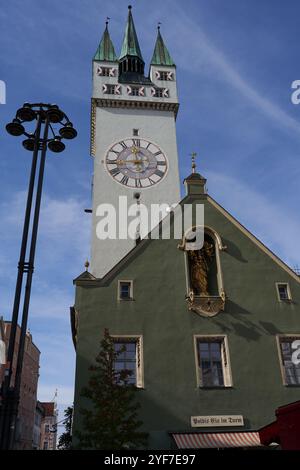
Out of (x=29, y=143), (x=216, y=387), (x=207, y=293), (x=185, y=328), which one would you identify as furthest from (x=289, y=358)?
(x=29, y=143)

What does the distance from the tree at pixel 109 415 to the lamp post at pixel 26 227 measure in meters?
6.85

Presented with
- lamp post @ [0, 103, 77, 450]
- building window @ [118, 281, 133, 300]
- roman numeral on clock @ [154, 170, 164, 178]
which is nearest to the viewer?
lamp post @ [0, 103, 77, 450]

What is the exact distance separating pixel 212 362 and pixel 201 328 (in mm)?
Result: 1647

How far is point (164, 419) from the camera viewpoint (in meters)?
20.5

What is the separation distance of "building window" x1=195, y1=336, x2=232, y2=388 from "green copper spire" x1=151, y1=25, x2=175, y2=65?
1409 inches

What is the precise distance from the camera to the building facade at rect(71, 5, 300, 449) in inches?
816

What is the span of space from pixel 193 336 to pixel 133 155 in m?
22.6

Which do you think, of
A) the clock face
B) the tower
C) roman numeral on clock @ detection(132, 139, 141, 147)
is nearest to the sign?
the tower

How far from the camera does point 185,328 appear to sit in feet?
73.8

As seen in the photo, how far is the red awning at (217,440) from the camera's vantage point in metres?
19.7

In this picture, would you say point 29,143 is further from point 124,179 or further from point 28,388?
point 28,388

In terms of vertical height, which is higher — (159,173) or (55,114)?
(159,173)

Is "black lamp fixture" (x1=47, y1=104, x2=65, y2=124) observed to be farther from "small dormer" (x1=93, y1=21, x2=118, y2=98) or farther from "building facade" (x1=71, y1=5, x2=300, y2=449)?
"small dormer" (x1=93, y1=21, x2=118, y2=98)
